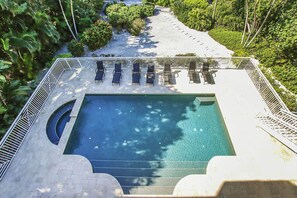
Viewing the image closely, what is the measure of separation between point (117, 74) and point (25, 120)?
242 inches

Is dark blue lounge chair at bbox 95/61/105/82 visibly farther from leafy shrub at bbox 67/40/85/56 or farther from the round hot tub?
leafy shrub at bbox 67/40/85/56

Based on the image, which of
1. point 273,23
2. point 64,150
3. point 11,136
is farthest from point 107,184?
point 273,23

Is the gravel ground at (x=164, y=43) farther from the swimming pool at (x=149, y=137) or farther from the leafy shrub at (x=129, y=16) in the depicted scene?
the swimming pool at (x=149, y=137)

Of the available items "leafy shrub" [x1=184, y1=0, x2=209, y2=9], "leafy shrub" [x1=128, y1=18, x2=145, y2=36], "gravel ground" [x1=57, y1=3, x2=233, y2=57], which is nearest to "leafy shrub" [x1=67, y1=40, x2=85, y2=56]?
"gravel ground" [x1=57, y1=3, x2=233, y2=57]

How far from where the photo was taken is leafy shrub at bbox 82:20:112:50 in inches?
695

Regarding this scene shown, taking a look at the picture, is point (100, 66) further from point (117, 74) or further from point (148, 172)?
point (148, 172)

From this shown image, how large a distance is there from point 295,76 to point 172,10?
16.0 m

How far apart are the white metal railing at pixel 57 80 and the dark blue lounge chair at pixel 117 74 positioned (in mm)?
547

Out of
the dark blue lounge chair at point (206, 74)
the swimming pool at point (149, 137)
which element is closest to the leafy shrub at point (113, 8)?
the dark blue lounge chair at point (206, 74)

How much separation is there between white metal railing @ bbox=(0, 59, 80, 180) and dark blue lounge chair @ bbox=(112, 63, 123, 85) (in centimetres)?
388

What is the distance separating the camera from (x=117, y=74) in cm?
1432

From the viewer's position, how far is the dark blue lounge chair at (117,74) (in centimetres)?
A: 1382

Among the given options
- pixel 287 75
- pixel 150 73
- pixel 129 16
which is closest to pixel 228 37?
A: pixel 287 75

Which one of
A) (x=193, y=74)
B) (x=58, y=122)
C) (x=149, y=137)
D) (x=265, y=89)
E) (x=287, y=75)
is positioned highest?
(x=265, y=89)
